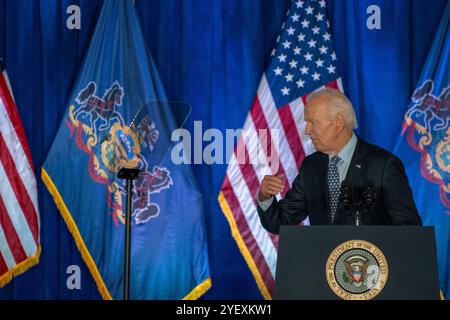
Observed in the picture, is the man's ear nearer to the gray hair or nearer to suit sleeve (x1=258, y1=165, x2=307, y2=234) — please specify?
the gray hair

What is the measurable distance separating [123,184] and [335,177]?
218 cm

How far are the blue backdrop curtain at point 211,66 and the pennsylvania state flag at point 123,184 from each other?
0.43 feet

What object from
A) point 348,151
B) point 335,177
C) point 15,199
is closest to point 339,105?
point 348,151

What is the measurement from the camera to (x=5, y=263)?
16.8 feet

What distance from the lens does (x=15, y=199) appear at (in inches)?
203

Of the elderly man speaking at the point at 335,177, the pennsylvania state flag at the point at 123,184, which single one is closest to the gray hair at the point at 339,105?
the elderly man speaking at the point at 335,177

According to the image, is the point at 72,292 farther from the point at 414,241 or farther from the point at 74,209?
the point at 414,241

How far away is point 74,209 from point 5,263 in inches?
24.7

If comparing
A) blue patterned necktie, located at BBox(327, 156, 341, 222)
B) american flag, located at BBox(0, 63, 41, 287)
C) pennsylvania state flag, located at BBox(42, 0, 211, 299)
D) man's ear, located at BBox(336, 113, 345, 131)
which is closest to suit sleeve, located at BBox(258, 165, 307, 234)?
blue patterned necktie, located at BBox(327, 156, 341, 222)

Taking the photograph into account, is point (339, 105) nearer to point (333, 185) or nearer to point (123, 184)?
point (333, 185)

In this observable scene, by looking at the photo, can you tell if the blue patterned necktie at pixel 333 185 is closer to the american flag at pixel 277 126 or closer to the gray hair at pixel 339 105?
the gray hair at pixel 339 105

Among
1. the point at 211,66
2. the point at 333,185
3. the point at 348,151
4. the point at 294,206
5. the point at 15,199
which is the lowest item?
the point at 15,199
